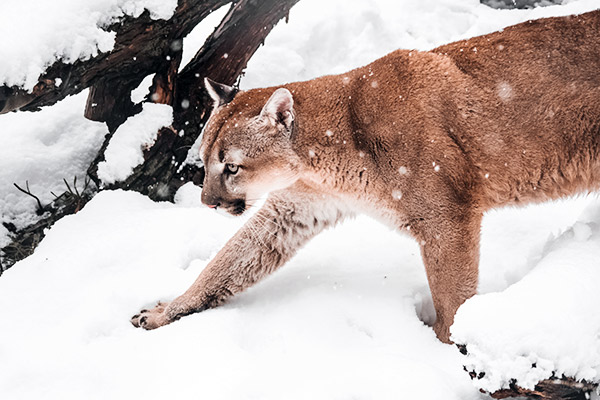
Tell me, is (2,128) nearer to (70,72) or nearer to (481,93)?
(70,72)

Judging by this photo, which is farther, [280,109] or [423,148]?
[280,109]

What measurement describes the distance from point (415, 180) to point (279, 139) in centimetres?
85

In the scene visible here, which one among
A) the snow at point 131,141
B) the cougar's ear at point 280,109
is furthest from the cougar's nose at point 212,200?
the snow at point 131,141

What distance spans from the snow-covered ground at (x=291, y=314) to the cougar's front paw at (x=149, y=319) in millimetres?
67

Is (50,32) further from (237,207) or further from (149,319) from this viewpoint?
(149,319)

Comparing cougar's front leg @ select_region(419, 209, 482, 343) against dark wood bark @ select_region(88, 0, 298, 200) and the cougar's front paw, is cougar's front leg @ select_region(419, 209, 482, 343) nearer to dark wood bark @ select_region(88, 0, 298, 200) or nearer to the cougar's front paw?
the cougar's front paw

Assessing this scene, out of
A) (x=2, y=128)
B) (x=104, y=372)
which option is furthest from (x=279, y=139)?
(x=2, y=128)

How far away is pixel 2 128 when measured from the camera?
613cm

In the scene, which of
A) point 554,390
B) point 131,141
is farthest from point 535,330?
point 131,141

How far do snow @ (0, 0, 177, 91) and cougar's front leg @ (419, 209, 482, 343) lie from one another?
10.2ft

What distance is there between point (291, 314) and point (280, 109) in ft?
3.86

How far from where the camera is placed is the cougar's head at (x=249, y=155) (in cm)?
367

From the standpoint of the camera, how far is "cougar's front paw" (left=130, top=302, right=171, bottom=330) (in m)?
3.66

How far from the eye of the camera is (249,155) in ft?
12.1
